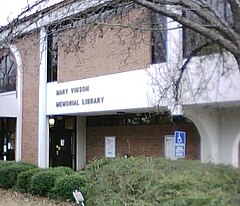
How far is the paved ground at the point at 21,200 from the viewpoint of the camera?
14563 mm

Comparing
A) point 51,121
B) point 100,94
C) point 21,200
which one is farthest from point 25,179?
point 51,121

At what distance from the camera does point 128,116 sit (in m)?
24.3

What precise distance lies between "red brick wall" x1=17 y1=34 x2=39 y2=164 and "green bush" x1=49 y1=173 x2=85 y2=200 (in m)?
8.71

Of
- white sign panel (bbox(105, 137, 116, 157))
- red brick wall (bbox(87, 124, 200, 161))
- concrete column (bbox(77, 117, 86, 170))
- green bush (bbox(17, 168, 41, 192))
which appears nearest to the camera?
green bush (bbox(17, 168, 41, 192))

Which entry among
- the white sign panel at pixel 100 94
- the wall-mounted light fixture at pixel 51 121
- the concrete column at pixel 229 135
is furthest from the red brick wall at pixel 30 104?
the concrete column at pixel 229 135

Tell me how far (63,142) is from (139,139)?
19.2 feet

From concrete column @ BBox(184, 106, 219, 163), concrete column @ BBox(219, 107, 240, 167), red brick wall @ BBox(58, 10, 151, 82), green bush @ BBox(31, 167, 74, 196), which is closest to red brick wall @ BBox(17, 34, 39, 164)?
red brick wall @ BBox(58, 10, 151, 82)

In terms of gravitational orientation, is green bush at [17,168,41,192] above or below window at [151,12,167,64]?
below

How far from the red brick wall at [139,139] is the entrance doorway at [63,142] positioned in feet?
3.29

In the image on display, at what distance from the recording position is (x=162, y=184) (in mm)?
7312

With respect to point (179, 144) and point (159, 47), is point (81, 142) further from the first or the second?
point (179, 144)

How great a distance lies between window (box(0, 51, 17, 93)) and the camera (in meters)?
27.7

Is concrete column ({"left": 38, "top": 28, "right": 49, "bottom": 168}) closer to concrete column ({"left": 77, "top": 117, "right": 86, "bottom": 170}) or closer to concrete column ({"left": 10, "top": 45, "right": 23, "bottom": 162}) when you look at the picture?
concrete column ({"left": 10, "top": 45, "right": 23, "bottom": 162})

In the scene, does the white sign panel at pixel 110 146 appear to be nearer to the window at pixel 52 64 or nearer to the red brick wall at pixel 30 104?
the red brick wall at pixel 30 104
